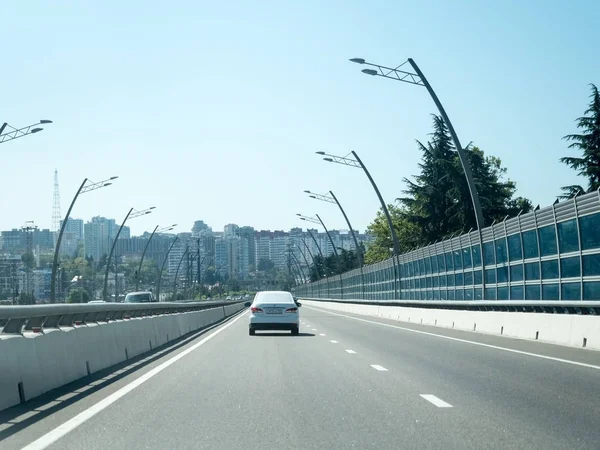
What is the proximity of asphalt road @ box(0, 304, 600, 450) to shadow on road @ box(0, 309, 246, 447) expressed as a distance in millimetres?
18

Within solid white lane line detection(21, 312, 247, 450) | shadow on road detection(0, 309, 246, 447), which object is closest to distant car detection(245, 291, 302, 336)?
shadow on road detection(0, 309, 246, 447)

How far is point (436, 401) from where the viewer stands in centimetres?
1205

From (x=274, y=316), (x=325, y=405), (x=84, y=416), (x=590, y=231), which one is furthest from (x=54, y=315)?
(x=590, y=231)

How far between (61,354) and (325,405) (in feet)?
15.7

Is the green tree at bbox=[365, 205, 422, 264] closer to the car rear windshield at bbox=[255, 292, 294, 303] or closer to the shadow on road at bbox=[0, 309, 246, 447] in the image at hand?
the car rear windshield at bbox=[255, 292, 294, 303]

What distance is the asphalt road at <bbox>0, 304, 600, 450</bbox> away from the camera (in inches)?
362

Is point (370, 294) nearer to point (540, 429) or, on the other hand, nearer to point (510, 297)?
point (510, 297)

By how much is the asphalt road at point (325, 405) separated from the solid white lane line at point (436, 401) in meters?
0.02

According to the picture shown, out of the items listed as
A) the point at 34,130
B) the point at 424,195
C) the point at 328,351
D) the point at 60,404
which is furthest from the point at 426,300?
the point at 424,195

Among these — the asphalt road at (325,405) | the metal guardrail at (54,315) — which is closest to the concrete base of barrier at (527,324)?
the asphalt road at (325,405)

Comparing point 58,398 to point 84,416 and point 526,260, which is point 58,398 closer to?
point 84,416

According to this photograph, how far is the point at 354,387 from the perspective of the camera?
547 inches

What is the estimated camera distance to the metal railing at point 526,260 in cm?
2725

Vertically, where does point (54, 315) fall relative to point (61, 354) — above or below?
above
